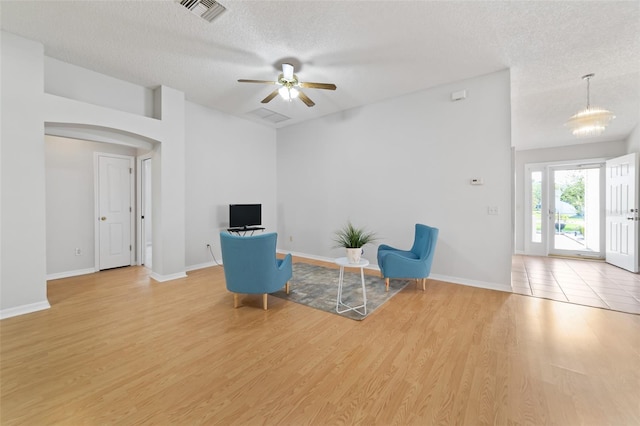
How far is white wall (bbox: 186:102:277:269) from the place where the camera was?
5109 millimetres

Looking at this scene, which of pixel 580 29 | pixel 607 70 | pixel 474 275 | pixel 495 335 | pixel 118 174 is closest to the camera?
pixel 495 335

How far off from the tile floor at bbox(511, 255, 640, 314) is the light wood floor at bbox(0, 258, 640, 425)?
494 millimetres

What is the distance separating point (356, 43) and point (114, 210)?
5.28 metres

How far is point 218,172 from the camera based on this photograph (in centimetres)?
555

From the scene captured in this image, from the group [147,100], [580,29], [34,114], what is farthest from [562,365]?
[147,100]

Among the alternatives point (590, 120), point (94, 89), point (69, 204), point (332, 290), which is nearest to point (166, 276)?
point (69, 204)

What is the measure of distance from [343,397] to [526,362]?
1.57 metres

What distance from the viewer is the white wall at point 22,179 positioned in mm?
2934

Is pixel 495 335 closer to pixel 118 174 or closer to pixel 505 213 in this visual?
pixel 505 213

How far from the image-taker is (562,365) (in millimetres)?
2062

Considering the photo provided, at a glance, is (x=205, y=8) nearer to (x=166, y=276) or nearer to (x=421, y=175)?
(x=421, y=175)

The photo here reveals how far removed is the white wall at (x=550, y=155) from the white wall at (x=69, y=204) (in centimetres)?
988

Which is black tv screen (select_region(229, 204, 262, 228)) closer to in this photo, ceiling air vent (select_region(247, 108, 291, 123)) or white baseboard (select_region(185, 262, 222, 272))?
white baseboard (select_region(185, 262, 222, 272))

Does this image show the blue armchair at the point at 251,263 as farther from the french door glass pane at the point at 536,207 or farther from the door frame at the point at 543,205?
the french door glass pane at the point at 536,207
